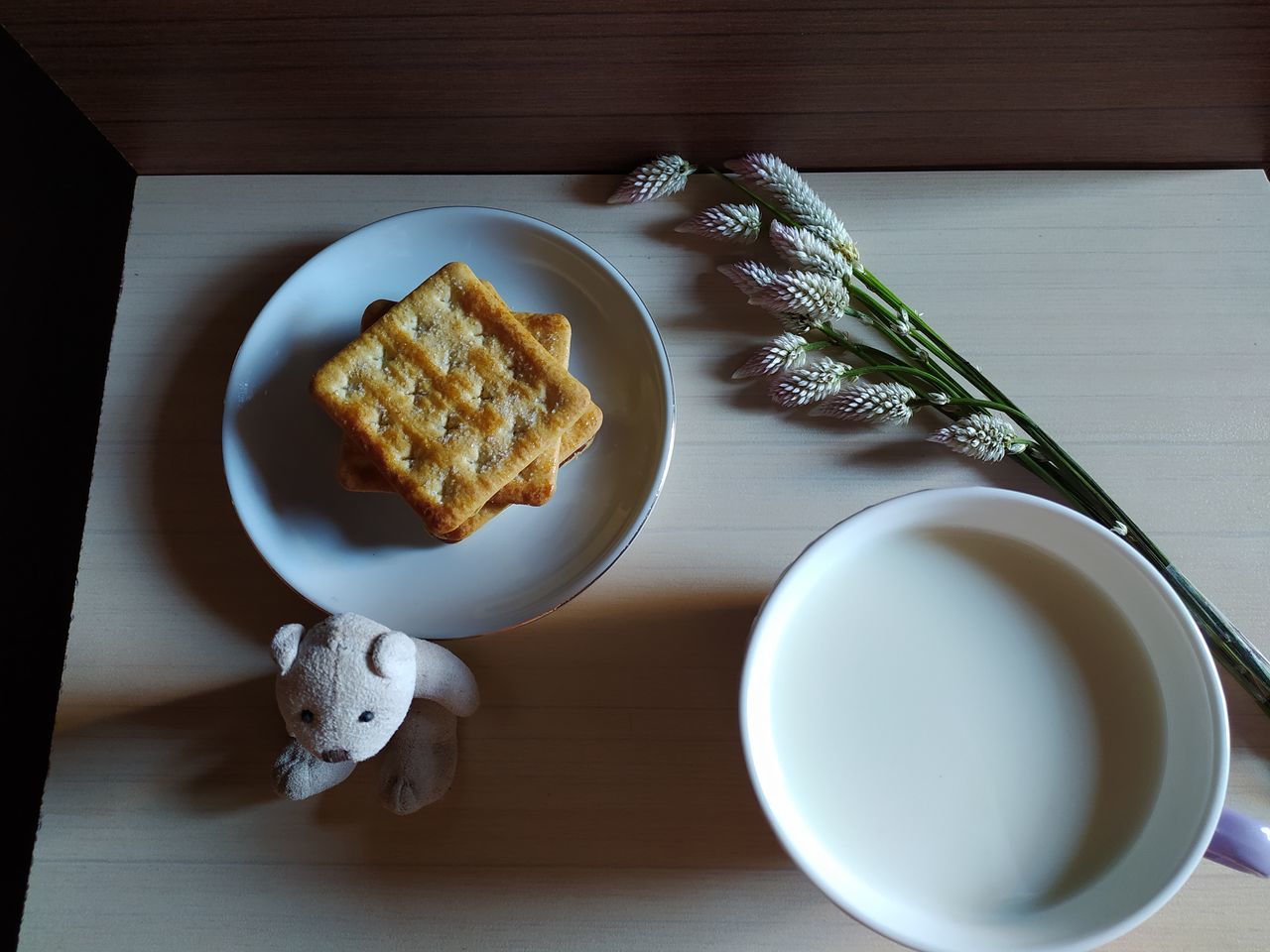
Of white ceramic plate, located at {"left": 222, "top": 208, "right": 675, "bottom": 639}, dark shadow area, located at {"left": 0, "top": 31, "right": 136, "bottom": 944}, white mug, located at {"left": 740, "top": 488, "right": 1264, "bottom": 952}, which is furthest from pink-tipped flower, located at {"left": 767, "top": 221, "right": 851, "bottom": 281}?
dark shadow area, located at {"left": 0, "top": 31, "right": 136, "bottom": 944}

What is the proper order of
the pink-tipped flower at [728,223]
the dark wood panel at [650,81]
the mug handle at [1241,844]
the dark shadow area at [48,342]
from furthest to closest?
the dark shadow area at [48,342], the pink-tipped flower at [728,223], the dark wood panel at [650,81], the mug handle at [1241,844]

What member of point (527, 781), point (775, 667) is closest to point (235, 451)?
point (527, 781)

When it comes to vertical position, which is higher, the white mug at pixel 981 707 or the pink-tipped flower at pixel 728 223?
the pink-tipped flower at pixel 728 223

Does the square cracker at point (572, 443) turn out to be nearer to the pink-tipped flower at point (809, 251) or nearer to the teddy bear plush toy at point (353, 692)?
the teddy bear plush toy at point (353, 692)

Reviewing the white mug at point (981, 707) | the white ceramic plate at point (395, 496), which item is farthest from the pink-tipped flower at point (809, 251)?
the white mug at point (981, 707)

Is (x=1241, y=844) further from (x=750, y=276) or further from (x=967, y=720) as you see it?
(x=750, y=276)
